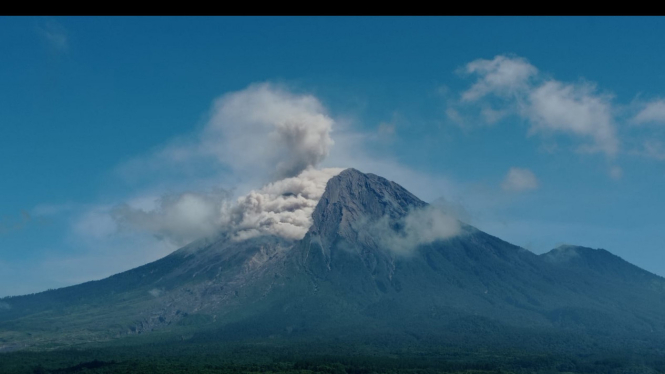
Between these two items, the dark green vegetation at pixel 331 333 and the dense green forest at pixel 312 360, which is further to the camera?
the dark green vegetation at pixel 331 333

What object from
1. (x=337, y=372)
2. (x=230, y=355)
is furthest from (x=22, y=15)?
(x=230, y=355)

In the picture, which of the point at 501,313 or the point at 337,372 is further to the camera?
Answer: the point at 501,313

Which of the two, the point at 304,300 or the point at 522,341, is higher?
the point at 304,300

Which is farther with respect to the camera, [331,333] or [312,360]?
[331,333]

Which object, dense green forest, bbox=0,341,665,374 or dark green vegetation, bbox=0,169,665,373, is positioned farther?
dark green vegetation, bbox=0,169,665,373

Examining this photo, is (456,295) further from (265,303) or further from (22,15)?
(22,15)

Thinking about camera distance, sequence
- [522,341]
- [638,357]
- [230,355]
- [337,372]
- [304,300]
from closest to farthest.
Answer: [337,372], [230,355], [638,357], [522,341], [304,300]

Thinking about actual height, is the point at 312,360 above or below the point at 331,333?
below

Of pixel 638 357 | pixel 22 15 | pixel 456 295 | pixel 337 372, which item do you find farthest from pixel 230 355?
pixel 22 15
